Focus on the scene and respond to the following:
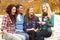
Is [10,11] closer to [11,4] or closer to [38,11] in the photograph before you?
[11,4]

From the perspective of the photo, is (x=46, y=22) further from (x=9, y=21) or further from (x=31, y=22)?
(x=9, y=21)

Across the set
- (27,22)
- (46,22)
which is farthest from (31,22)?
(46,22)

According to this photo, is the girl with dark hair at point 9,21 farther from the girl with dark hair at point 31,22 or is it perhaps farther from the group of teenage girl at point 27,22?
the girl with dark hair at point 31,22

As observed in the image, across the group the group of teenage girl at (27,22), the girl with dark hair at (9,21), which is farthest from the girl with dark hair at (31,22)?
the girl with dark hair at (9,21)

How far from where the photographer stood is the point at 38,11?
1729 millimetres

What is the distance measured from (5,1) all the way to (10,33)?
37cm

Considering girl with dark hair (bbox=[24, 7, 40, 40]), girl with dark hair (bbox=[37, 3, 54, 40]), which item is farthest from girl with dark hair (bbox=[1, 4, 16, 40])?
girl with dark hair (bbox=[37, 3, 54, 40])

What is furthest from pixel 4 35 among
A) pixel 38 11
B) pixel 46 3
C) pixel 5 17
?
pixel 46 3

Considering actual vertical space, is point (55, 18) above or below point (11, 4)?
below

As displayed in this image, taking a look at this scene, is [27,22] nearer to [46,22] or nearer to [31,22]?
[31,22]

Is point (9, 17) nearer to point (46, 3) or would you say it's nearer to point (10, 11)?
point (10, 11)

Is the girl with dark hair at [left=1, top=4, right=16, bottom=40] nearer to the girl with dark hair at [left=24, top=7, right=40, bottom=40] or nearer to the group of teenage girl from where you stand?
the group of teenage girl

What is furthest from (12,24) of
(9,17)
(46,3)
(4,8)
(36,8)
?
(46,3)

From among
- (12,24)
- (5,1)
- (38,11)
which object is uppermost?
(5,1)
